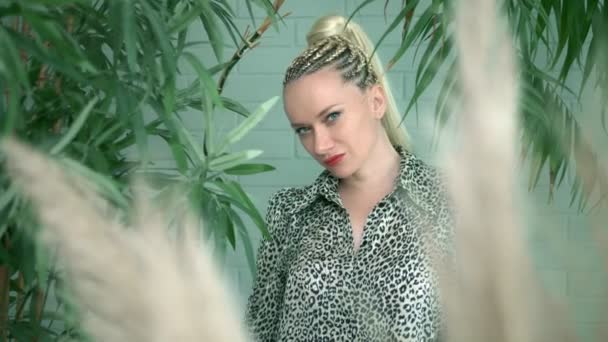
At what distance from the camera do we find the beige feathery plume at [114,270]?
93 millimetres

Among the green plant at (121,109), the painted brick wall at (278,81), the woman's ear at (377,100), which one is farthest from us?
the painted brick wall at (278,81)

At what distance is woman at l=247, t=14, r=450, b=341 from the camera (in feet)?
5.58

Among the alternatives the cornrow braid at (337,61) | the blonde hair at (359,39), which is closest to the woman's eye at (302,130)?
the cornrow braid at (337,61)

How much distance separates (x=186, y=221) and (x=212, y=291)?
0.07 ft

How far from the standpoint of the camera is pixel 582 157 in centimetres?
13

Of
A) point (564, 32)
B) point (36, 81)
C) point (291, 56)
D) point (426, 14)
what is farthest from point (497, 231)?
point (291, 56)

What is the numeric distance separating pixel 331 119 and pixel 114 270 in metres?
1.61

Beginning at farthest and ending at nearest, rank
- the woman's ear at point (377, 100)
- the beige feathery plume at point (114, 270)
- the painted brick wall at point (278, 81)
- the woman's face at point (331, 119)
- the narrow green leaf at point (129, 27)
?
1. the painted brick wall at point (278, 81)
2. the woman's ear at point (377, 100)
3. the woman's face at point (331, 119)
4. the narrow green leaf at point (129, 27)
5. the beige feathery plume at point (114, 270)

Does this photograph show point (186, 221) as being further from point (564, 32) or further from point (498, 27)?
point (564, 32)

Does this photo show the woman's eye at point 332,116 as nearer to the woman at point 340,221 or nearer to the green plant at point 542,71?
the woman at point 340,221

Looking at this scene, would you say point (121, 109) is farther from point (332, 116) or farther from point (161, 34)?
point (332, 116)

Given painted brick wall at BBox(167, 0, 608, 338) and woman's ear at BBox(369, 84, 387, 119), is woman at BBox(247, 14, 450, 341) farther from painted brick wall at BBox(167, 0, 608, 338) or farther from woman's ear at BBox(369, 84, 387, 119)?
painted brick wall at BBox(167, 0, 608, 338)

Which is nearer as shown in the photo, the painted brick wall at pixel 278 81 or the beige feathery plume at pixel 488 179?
the beige feathery plume at pixel 488 179

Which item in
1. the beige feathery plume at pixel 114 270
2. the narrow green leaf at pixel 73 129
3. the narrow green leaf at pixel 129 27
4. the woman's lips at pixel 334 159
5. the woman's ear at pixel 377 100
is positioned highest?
the beige feathery plume at pixel 114 270
